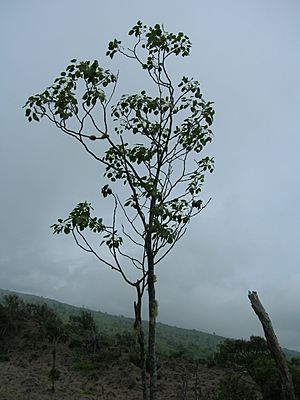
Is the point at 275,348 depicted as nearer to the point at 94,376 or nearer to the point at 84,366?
the point at 94,376

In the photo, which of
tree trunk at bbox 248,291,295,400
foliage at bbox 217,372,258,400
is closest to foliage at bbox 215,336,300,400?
foliage at bbox 217,372,258,400

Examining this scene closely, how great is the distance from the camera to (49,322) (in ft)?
94.9

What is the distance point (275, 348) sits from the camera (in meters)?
5.54

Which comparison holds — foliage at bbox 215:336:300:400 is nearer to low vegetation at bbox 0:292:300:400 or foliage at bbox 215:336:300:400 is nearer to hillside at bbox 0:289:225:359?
low vegetation at bbox 0:292:300:400

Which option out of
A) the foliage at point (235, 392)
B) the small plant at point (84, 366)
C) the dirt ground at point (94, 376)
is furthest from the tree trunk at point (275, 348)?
the small plant at point (84, 366)

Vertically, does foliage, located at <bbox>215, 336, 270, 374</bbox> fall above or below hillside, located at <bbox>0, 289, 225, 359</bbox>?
above

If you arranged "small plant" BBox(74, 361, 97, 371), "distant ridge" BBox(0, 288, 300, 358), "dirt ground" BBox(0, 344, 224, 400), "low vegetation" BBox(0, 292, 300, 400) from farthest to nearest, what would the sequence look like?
1. "distant ridge" BBox(0, 288, 300, 358)
2. "small plant" BBox(74, 361, 97, 371)
3. "dirt ground" BBox(0, 344, 224, 400)
4. "low vegetation" BBox(0, 292, 300, 400)

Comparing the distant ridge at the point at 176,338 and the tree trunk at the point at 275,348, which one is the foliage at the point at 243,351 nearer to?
the distant ridge at the point at 176,338

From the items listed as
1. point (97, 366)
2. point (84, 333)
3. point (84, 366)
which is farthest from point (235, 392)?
point (84, 333)

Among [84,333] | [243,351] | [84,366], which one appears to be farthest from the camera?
[84,333]

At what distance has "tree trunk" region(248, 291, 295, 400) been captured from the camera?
17.7 ft

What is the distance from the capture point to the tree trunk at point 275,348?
17.7 feet

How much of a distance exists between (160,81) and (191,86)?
387 millimetres

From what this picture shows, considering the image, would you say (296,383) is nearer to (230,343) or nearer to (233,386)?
(233,386)
